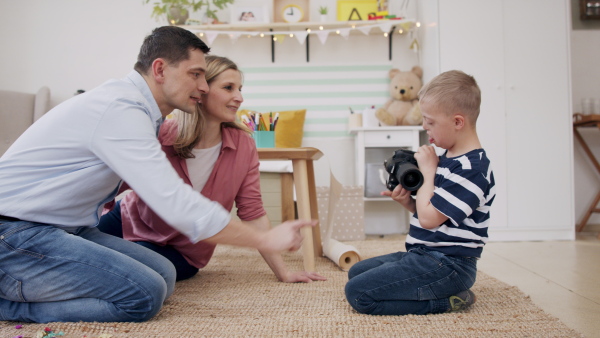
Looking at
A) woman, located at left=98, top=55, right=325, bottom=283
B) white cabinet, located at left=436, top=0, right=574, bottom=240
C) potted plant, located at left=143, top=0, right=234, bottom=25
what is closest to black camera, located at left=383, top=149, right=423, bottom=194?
woman, located at left=98, top=55, right=325, bottom=283

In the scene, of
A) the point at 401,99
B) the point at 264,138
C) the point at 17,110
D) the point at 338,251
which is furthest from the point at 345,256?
the point at 17,110

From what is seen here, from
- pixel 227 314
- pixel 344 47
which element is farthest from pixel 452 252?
pixel 344 47

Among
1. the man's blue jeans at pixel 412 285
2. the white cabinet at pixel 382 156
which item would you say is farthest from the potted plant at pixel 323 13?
the man's blue jeans at pixel 412 285

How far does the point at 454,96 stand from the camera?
50.6 inches

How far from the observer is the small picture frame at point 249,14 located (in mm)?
3535

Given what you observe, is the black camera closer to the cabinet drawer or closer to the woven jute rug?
the woven jute rug

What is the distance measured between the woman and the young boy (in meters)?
0.51

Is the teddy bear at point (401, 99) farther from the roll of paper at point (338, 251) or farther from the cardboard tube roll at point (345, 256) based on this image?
the cardboard tube roll at point (345, 256)

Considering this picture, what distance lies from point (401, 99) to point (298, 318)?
255 centimetres

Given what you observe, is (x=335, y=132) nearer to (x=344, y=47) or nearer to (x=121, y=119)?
(x=344, y=47)

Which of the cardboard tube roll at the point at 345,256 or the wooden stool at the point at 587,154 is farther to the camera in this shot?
the wooden stool at the point at 587,154

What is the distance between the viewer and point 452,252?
125 centimetres

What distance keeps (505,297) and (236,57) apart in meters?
2.75

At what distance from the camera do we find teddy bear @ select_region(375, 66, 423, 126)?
341 cm
